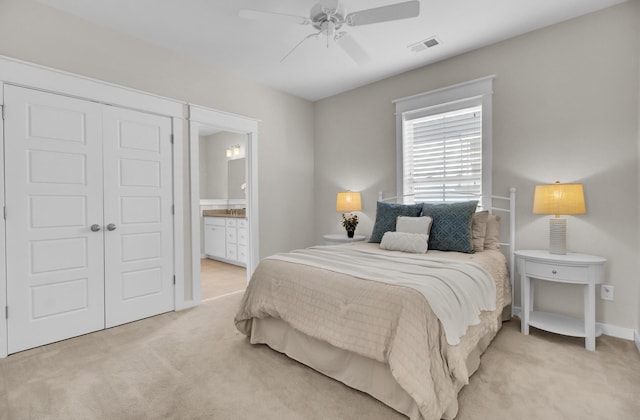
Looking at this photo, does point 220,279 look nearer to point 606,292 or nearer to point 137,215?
point 137,215

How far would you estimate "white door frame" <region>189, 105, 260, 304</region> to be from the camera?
3.50 metres

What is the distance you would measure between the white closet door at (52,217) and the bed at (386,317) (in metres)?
1.48

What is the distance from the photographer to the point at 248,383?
1.98 m

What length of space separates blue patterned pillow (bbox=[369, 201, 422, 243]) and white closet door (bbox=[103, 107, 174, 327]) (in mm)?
2218

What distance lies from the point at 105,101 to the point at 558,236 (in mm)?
4130

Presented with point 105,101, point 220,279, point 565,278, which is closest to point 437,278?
point 565,278

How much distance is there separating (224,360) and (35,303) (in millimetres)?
1649

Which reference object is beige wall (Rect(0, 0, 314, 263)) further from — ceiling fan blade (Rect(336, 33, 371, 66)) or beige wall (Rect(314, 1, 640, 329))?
beige wall (Rect(314, 1, 640, 329))

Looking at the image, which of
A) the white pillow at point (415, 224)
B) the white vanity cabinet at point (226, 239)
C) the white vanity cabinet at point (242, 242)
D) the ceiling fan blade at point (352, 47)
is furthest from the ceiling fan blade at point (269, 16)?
the white vanity cabinet at point (242, 242)

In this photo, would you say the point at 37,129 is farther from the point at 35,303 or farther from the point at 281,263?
the point at 281,263

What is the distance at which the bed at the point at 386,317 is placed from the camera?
5.13 ft

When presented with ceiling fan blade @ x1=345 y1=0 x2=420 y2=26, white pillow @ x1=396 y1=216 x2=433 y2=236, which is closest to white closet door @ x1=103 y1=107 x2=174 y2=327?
ceiling fan blade @ x1=345 y1=0 x2=420 y2=26

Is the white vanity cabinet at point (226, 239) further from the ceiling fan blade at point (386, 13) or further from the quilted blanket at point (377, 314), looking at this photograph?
the ceiling fan blade at point (386, 13)

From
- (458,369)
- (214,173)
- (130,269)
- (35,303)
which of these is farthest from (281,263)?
(214,173)
